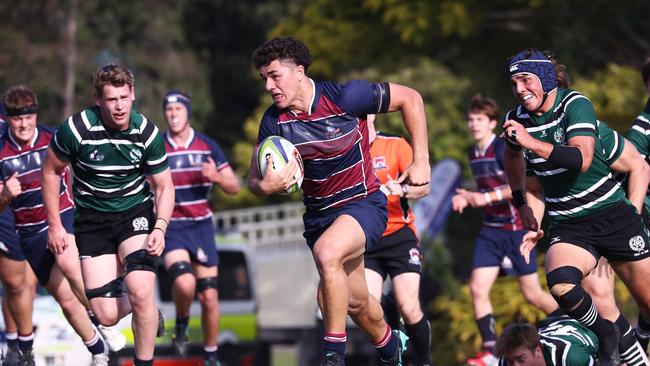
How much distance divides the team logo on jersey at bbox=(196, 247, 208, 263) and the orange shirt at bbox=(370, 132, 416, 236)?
7.81 feet

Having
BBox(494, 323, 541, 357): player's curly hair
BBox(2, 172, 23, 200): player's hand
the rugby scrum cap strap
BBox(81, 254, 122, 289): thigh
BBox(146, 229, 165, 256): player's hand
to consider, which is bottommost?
Result: BBox(494, 323, 541, 357): player's curly hair

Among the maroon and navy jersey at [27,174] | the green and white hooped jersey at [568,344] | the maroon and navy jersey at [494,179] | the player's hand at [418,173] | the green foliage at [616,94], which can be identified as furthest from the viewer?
the green foliage at [616,94]

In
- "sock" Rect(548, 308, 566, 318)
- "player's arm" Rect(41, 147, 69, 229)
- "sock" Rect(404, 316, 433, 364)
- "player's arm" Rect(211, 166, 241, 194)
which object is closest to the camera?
"player's arm" Rect(41, 147, 69, 229)

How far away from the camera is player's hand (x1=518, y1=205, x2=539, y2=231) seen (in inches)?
344

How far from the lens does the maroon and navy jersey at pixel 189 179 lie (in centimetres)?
1176

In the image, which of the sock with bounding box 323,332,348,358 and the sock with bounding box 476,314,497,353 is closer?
the sock with bounding box 323,332,348,358

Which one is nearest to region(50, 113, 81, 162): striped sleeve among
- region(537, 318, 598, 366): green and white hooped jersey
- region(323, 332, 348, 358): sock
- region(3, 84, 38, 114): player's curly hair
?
region(3, 84, 38, 114): player's curly hair

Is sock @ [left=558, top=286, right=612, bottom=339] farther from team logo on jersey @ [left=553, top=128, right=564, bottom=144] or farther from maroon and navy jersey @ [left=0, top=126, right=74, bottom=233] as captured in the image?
maroon and navy jersey @ [left=0, top=126, right=74, bottom=233]

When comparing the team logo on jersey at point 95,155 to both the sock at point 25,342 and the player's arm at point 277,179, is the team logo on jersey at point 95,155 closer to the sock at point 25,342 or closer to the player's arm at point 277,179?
the player's arm at point 277,179

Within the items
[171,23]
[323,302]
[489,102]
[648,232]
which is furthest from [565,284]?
[171,23]

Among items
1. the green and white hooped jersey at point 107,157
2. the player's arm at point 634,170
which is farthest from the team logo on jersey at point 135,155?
the player's arm at point 634,170

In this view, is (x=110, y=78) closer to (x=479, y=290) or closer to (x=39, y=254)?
(x=39, y=254)

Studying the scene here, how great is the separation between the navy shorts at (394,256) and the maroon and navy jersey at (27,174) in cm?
276

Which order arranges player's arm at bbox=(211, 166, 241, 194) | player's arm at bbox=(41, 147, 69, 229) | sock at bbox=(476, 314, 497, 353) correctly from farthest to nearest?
player's arm at bbox=(211, 166, 241, 194) < sock at bbox=(476, 314, 497, 353) < player's arm at bbox=(41, 147, 69, 229)
